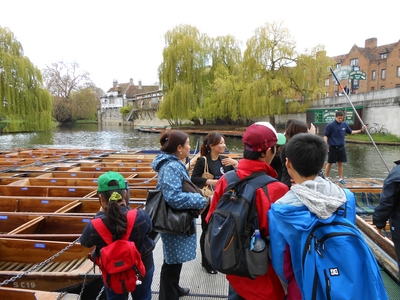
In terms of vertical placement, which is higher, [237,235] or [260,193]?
[260,193]

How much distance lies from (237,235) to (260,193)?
0.20 m

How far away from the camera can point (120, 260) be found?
1447 millimetres

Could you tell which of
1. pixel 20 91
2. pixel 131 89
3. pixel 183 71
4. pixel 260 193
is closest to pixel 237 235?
pixel 260 193

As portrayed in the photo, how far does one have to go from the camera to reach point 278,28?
18094 millimetres

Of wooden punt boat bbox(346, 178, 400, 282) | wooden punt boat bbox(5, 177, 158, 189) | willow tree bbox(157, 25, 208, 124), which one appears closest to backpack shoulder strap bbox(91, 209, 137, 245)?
wooden punt boat bbox(346, 178, 400, 282)

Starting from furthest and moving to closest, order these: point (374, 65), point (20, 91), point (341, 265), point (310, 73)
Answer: point (374, 65)
point (310, 73)
point (20, 91)
point (341, 265)

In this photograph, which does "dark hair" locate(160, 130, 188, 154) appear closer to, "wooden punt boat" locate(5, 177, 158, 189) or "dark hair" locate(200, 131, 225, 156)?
"dark hair" locate(200, 131, 225, 156)

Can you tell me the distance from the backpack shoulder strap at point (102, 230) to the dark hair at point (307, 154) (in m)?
1.01

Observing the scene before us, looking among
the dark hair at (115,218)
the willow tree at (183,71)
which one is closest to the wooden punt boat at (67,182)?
the dark hair at (115,218)

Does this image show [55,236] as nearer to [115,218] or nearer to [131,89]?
[115,218]

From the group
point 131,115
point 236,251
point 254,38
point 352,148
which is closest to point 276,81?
point 254,38

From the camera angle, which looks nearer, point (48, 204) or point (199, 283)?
point (199, 283)

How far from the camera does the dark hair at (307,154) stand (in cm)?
111

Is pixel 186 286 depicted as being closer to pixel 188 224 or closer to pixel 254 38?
pixel 188 224
